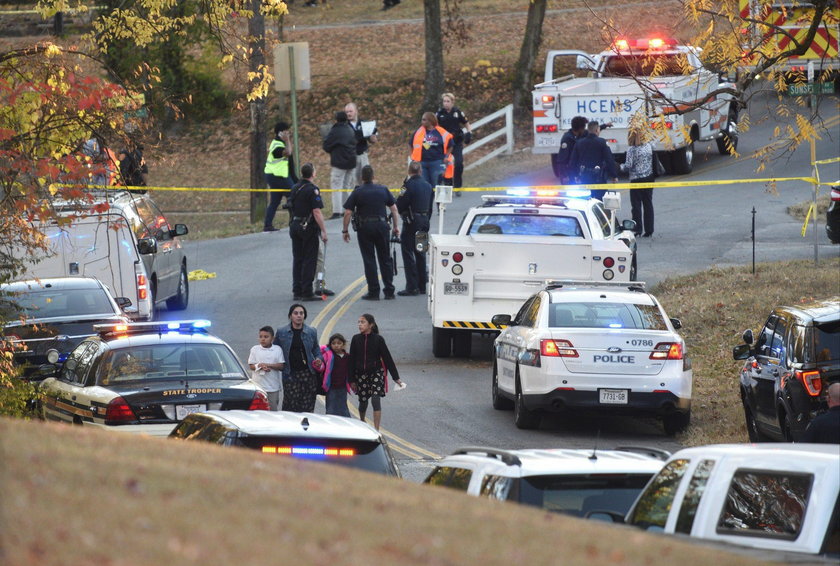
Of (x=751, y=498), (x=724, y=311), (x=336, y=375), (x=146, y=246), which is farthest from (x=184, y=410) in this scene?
(x=724, y=311)

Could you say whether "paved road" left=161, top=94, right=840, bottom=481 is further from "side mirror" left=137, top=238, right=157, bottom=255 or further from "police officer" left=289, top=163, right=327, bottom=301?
"side mirror" left=137, top=238, right=157, bottom=255

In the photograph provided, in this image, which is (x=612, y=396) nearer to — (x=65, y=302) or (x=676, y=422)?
(x=676, y=422)

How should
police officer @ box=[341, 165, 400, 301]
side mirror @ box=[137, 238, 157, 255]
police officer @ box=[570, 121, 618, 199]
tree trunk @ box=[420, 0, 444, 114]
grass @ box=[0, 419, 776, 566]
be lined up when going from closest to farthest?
grass @ box=[0, 419, 776, 566], side mirror @ box=[137, 238, 157, 255], police officer @ box=[341, 165, 400, 301], police officer @ box=[570, 121, 618, 199], tree trunk @ box=[420, 0, 444, 114]

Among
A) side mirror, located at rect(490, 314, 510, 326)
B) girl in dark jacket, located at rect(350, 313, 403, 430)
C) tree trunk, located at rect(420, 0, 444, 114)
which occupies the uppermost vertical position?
tree trunk, located at rect(420, 0, 444, 114)

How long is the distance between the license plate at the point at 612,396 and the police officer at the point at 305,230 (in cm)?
780

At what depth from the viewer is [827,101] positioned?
3641 cm

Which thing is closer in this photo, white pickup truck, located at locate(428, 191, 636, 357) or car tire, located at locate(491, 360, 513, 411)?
car tire, located at locate(491, 360, 513, 411)

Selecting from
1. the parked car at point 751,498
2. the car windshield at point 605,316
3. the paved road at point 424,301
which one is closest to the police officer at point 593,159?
the paved road at point 424,301

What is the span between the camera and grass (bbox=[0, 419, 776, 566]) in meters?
4.74

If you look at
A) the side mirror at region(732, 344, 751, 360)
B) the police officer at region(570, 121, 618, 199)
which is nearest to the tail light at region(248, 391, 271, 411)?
the side mirror at region(732, 344, 751, 360)

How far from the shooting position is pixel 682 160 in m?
30.3

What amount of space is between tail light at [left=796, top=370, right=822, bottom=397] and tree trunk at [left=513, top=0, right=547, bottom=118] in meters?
26.4

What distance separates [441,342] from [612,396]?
4.43 metres

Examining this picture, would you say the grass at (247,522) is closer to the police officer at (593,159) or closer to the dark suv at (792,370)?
the dark suv at (792,370)
